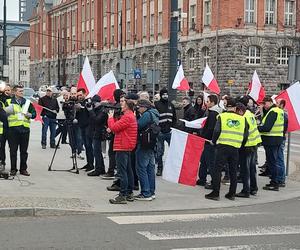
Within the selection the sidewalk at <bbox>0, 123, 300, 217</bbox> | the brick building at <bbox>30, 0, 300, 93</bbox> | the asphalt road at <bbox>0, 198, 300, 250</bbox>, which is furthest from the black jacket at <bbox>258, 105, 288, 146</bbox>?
the brick building at <bbox>30, 0, 300, 93</bbox>

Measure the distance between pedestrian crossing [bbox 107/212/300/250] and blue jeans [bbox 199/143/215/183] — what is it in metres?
2.30

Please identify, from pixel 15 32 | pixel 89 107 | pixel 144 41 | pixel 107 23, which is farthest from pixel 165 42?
pixel 15 32

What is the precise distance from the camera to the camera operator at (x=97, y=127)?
11867 millimetres

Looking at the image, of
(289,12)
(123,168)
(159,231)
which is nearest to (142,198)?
(123,168)

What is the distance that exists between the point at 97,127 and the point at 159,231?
4712mm

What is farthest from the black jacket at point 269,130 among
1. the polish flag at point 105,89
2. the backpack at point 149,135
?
the polish flag at point 105,89

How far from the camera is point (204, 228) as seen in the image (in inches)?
311

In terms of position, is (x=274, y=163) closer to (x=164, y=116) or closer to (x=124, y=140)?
(x=164, y=116)

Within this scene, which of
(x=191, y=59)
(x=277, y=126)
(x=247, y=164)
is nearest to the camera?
(x=247, y=164)

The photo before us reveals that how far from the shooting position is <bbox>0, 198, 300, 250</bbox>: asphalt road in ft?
22.5

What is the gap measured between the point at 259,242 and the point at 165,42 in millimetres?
54980

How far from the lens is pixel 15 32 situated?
152000 millimetres

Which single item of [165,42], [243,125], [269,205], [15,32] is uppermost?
[15,32]

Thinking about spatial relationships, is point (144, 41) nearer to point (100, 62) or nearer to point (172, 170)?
point (100, 62)
